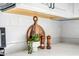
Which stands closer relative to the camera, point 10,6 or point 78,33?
point 10,6

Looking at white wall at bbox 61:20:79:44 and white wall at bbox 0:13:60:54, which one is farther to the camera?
white wall at bbox 61:20:79:44

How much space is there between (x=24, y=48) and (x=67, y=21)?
1119 millimetres

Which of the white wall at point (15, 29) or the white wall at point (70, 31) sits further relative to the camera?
the white wall at point (70, 31)

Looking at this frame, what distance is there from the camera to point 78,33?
2404 mm

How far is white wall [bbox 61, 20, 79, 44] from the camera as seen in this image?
2.42m

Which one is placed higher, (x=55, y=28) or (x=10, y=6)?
(x=10, y=6)

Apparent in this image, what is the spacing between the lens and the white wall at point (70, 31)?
2418 millimetres

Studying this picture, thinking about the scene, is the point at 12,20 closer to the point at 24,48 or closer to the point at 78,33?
the point at 24,48

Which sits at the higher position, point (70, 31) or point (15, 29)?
point (15, 29)

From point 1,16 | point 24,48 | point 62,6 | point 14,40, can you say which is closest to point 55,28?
point 62,6

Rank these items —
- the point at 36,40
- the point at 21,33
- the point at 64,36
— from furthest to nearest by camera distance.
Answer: the point at 64,36 < the point at 21,33 < the point at 36,40

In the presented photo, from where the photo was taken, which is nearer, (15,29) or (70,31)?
(15,29)

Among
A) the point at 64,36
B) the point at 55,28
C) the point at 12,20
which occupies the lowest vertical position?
the point at 64,36

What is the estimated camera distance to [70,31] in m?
2.48
